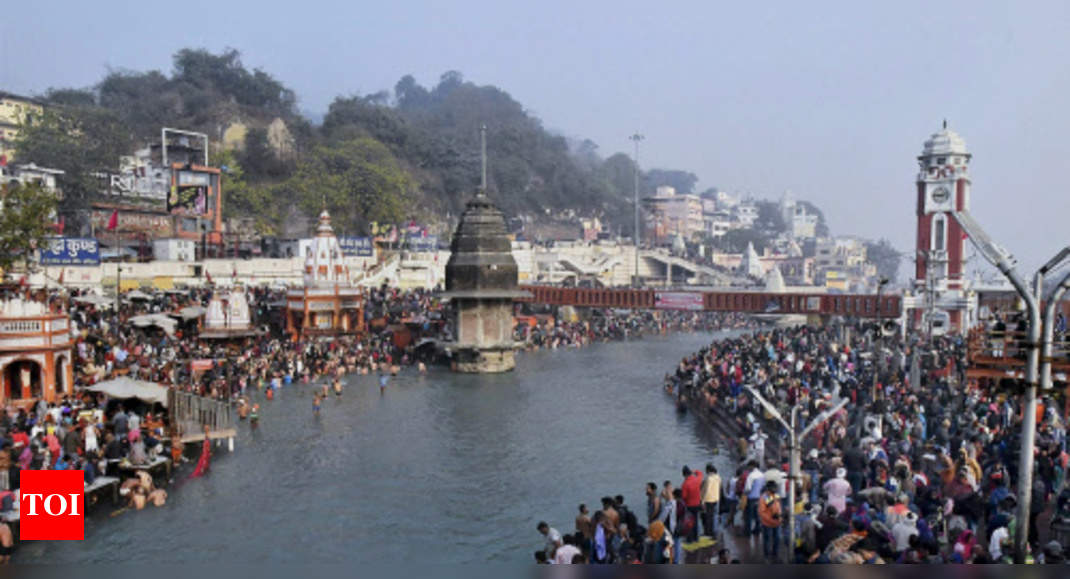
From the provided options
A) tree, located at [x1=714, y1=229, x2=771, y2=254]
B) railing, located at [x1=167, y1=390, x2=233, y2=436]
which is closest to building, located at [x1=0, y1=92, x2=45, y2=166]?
railing, located at [x1=167, y1=390, x2=233, y2=436]

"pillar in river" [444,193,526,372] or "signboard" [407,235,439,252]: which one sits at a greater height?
"signboard" [407,235,439,252]

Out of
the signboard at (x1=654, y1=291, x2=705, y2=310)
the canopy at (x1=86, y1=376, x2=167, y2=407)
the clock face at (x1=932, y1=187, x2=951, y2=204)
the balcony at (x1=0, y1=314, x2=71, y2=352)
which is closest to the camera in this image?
the canopy at (x1=86, y1=376, x2=167, y2=407)

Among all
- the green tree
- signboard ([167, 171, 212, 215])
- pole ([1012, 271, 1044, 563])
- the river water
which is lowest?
the river water

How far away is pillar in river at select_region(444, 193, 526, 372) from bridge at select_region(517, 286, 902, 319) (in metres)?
3.66

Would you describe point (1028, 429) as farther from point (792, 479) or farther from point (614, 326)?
point (614, 326)

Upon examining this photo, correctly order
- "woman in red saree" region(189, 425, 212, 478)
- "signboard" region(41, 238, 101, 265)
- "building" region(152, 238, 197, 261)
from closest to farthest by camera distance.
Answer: "woman in red saree" region(189, 425, 212, 478) < "signboard" region(41, 238, 101, 265) < "building" region(152, 238, 197, 261)

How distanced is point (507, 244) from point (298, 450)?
16918 millimetres

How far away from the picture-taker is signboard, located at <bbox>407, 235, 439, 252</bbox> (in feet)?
205

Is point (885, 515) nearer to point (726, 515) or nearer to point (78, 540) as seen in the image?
point (726, 515)

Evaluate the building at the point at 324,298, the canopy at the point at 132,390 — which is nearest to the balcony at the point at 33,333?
the canopy at the point at 132,390

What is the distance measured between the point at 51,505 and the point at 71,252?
30880 millimetres

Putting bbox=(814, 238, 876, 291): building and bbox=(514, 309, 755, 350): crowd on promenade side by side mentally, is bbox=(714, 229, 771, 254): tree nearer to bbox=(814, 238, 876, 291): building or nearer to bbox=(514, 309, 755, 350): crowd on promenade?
bbox=(814, 238, 876, 291): building

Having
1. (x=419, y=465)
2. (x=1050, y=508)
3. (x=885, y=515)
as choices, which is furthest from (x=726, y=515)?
(x=419, y=465)

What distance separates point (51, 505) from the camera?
517 inches
